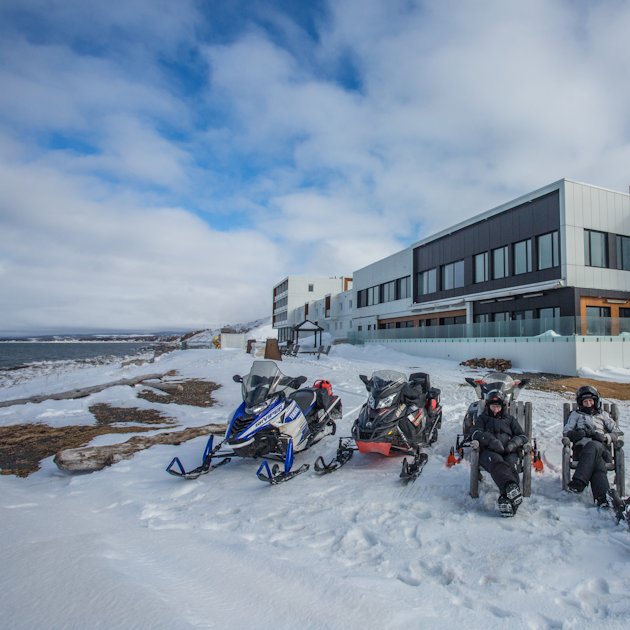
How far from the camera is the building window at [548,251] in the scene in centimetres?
2262

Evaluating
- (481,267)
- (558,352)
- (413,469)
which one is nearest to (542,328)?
(558,352)

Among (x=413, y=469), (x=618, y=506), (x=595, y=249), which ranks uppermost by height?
(x=595, y=249)

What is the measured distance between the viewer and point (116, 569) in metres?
3.41

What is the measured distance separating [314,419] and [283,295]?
74773 mm

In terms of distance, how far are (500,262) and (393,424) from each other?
23203mm

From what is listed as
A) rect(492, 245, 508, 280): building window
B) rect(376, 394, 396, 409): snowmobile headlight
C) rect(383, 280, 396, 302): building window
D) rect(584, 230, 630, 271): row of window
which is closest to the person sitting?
rect(376, 394, 396, 409): snowmobile headlight

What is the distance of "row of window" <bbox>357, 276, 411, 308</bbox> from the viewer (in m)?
37.5

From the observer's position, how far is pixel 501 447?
4816 millimetres

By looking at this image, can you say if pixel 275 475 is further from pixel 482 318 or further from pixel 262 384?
pixel 482 318

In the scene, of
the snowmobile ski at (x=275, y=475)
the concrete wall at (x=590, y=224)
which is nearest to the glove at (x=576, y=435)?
the snowmobile ski at (x=275, y=475)

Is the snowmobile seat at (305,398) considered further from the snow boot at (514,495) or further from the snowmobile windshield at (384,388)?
the snow boot at (514,495)

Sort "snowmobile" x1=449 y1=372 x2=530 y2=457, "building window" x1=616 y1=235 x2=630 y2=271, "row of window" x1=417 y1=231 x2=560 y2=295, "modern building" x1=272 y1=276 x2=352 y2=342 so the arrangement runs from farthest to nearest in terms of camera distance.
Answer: "modern building" x1=272 y1=276 x2=352 y2=342
"building window" x1=616 y1=235 x2=630 y2=271
"row of window" x1=417 y1=231 x2=560 y2=295
"snowmobile" x1=449 y1=372 x2=530 y2=457

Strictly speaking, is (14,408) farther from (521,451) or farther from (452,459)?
(521,451)

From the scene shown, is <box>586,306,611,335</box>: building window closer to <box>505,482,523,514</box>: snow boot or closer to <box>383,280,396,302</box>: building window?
<box>505,482,523,514</box>: snow boot
